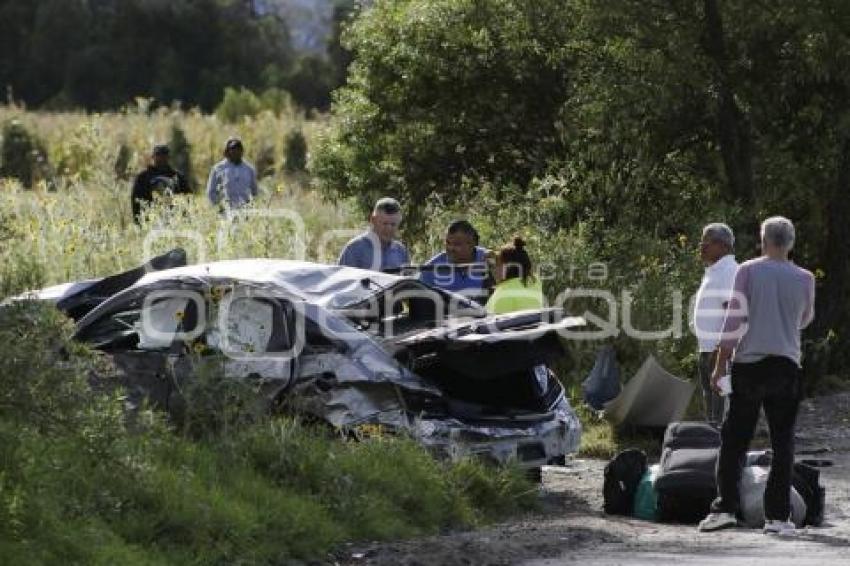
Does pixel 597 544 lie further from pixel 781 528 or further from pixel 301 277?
pixel 301 277

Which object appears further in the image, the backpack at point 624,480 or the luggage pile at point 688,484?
the backpack at point 624,480

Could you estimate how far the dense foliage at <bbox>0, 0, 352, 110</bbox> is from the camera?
6203 cm

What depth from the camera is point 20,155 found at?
37.3 m

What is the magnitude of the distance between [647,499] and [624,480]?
0.20 m

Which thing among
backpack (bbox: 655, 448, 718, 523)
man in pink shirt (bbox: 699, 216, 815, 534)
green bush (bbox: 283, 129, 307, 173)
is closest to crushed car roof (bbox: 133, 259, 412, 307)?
backpack (bbox: 655, 448, 718, 523)

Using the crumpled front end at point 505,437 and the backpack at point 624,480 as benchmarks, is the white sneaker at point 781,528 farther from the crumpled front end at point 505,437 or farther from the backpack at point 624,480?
the crumpled front end at point 505,437

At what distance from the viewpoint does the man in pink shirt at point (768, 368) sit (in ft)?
39.9

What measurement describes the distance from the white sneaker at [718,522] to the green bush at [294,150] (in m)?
27.8

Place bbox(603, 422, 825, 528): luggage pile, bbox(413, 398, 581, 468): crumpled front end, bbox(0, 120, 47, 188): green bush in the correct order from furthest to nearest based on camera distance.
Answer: bbox(0, 120, 47, 188): green bush, bbox(413, 398, 581, 468): crumpled front end, bbox(603, 422, 825, 528): luggage pile

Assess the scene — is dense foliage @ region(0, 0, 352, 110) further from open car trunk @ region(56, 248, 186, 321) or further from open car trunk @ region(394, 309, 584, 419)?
open car trunk @ region(394, 309, 584, 419)

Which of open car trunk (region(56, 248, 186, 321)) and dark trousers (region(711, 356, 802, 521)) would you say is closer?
dark trousers (region(711, 356, 802, 521))

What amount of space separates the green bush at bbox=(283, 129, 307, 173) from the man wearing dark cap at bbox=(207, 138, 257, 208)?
53.3 ft

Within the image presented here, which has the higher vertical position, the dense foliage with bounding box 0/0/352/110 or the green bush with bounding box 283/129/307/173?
the dense foliage with bounding box 0/0/352/110

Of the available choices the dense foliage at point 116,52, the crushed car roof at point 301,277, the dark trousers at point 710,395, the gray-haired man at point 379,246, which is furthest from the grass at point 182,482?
the dense foliage at point 116,52
